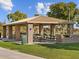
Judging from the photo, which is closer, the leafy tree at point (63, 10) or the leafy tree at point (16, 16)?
the leafy tree at point (63, 10)

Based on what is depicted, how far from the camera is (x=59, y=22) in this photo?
34125mm

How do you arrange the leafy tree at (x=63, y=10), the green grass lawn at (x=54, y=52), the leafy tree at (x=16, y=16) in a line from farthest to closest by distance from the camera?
the leafy tree at (x=16, y=16)
the leafy tree at (x=63, y=10)
the green grass lawn at (x=54, y=52)

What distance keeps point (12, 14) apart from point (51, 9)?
23.4 metres

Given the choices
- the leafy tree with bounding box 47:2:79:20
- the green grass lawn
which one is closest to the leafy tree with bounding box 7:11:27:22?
the leafy tree with bounding box 47:2:79:20

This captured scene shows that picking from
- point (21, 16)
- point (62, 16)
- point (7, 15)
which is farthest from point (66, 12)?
point (7, 15)

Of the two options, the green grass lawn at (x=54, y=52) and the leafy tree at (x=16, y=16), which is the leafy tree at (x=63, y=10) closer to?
the leafy tree at (x=16, y=16)

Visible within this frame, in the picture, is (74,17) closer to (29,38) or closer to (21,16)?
(21,16)

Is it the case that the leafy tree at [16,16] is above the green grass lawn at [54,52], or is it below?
above

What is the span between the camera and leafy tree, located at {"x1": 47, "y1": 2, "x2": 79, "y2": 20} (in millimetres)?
66000

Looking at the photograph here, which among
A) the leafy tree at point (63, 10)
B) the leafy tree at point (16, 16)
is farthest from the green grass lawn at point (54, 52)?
the leafy tree at point (16, 16)

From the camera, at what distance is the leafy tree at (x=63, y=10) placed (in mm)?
66000

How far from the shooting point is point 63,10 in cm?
6625

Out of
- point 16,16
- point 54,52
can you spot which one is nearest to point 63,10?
point 16,16

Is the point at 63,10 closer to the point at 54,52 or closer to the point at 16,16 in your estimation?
the point at 16,16
